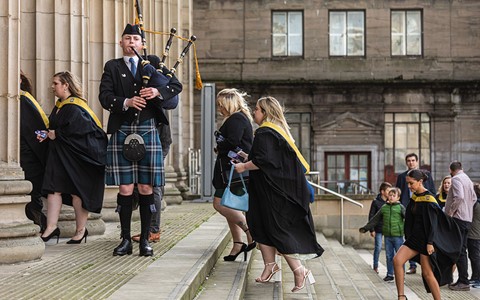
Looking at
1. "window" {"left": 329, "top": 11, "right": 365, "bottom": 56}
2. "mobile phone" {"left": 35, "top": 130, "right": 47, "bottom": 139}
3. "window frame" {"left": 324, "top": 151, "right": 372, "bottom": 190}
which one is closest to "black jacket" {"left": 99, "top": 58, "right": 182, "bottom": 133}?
"mobile phone" {"left": 35, "top": 130, "right": 47, "bottom": 139}

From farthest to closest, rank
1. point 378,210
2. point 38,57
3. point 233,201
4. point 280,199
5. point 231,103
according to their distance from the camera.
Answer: point 378,210 < point 38,57 < point 231,103 < point 233,201 < point 280,199

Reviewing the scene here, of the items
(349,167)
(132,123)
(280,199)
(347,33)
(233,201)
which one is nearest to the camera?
(280,199)

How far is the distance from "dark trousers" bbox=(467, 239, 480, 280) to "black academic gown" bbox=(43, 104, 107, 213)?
7.66 meters

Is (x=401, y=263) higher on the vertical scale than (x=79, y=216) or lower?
lower

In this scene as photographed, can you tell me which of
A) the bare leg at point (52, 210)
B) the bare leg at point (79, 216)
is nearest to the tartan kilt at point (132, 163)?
the bare leg at point (52, 210)

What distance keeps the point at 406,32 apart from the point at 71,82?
1106 inches

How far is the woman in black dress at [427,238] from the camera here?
35.8ft

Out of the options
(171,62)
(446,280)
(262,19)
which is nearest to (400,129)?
(262,19)

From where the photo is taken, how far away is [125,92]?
8742 mm

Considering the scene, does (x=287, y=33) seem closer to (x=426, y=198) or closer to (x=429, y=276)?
(x=426, y=198)

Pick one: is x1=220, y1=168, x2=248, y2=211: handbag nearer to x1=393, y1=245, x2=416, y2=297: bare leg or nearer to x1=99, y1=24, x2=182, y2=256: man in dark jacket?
x1=99, y1=24, x2=182, y2=256: man in dark jacket

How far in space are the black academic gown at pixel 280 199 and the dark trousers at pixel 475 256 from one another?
24.2 ft

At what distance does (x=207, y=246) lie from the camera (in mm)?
10164

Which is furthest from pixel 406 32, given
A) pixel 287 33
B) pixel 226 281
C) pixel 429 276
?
pixel 226 281
